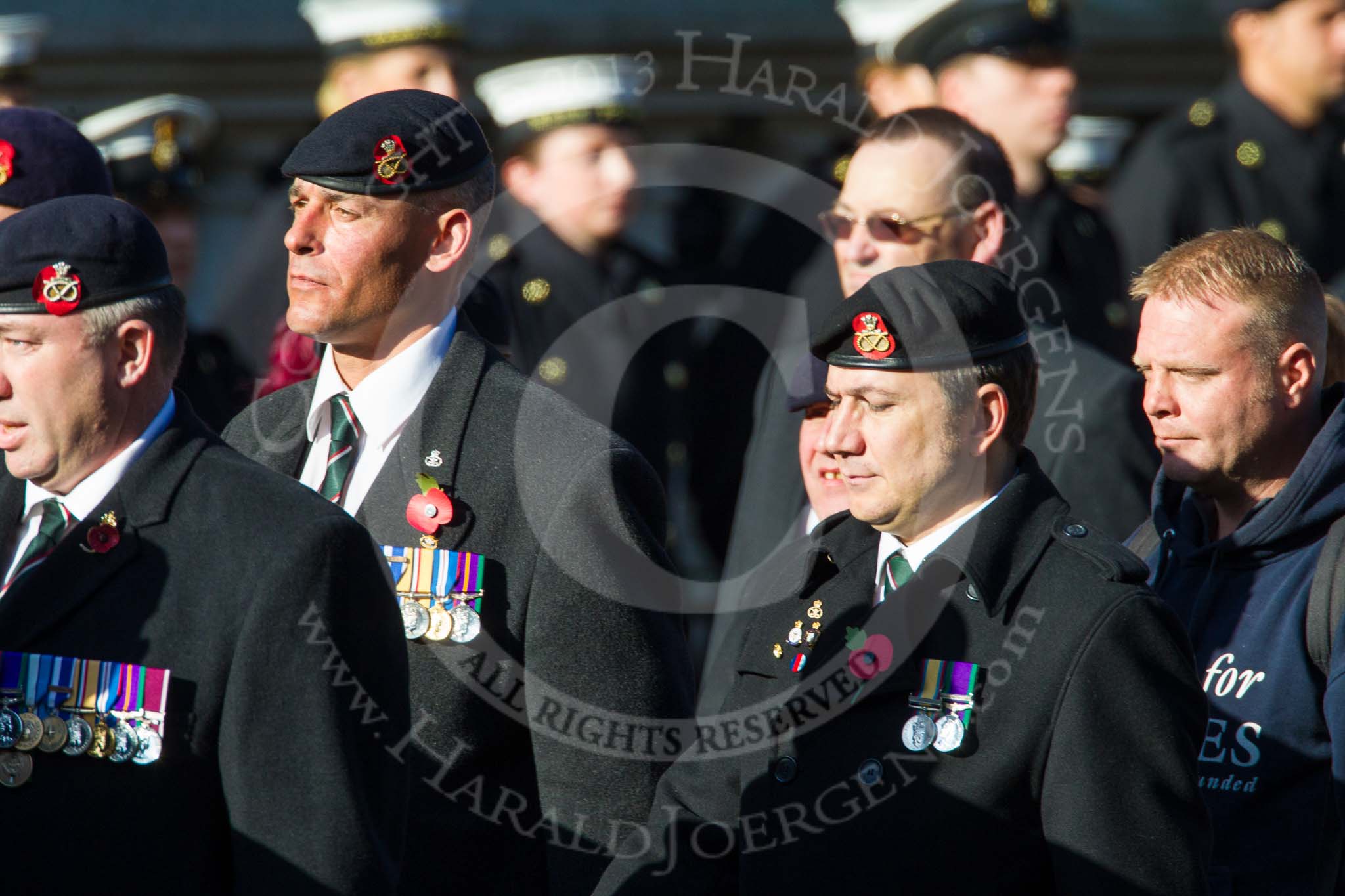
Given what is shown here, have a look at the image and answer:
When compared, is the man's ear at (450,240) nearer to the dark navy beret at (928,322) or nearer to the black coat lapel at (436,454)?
the black coat lapel at (436,454)

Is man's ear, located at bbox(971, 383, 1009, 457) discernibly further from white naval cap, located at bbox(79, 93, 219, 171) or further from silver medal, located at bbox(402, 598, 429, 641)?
white naval cap, located at bbox(79, 93, 219, 171)

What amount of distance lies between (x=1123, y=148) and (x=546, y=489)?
630 cm

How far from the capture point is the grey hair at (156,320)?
307 cm

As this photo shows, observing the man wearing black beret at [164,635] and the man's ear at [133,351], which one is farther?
the man's ear at [133,351]

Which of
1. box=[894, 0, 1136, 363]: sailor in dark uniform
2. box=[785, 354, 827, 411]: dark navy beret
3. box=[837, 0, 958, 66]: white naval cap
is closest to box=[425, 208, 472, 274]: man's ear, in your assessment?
box=[785, 354, 827, 411]: dark navy beret

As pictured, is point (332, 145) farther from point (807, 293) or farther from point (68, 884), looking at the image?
point (807, 293)

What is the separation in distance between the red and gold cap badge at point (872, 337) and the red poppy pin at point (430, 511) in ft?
2.59

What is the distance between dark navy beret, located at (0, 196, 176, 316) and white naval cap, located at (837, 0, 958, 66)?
3.70 m

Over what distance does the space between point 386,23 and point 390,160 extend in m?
2.91

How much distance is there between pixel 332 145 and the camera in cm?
371

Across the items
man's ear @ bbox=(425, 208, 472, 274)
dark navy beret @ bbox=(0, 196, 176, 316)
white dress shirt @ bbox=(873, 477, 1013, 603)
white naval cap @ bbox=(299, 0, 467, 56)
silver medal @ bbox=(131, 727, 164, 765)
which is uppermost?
white naval cap @ bbox=(299, 0, 467, 56)

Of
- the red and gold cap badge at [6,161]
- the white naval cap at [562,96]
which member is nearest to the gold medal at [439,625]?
the red and gold cap badge at [6,161]

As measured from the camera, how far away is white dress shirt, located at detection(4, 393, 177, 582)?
307 centimetres

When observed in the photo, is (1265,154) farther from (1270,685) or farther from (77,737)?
(77,737)
